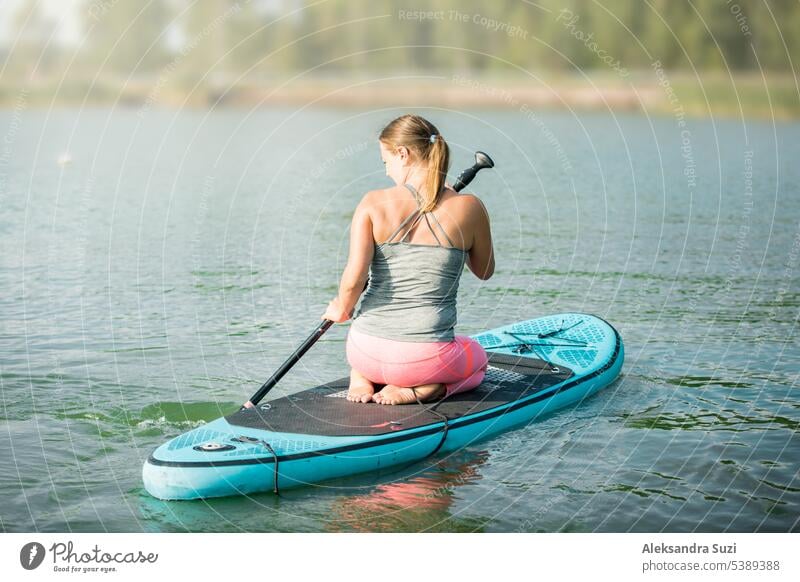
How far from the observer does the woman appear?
689cm

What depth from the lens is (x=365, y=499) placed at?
259 inches

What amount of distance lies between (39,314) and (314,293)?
9.11 feet

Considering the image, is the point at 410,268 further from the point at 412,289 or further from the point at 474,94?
the point at 474,94

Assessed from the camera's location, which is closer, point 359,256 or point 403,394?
point 359,256

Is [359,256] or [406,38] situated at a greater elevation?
[406,38]

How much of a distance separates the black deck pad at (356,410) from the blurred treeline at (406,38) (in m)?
38.5

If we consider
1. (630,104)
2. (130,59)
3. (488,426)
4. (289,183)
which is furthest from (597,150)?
(130,59)

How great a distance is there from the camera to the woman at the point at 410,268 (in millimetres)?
6895

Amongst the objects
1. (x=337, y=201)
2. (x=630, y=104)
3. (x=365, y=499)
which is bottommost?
(x=365, y=499)

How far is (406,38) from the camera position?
167 feet

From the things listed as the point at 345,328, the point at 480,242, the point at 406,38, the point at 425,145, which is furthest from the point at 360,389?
the point at 406,38

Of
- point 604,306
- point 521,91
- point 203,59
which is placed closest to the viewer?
→ point 604,306

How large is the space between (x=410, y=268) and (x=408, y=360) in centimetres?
58

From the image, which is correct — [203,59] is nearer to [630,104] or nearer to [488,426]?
[630,104]
